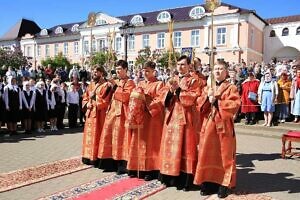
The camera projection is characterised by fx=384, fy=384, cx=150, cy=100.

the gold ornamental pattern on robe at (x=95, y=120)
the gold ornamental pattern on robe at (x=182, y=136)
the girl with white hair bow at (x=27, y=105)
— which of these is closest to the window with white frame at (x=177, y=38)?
the girl with white hair bow at (x=27, y=105)

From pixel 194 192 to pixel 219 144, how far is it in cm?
90

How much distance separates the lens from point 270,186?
6371mm

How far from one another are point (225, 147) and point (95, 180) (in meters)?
2.39

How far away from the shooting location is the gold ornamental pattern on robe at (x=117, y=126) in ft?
23.4

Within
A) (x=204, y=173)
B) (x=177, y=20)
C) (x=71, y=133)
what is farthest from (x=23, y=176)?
(x=177, y=20)

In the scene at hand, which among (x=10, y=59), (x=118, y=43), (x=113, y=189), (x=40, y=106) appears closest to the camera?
(x=113, y=189)

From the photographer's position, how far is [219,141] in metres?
5.73

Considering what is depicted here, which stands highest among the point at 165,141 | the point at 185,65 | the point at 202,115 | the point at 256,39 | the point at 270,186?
the point at 256,39

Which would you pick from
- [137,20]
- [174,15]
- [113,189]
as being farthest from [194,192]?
[137,20]

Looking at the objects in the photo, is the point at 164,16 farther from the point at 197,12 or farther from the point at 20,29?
the point at 20,29

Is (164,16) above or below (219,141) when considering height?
above

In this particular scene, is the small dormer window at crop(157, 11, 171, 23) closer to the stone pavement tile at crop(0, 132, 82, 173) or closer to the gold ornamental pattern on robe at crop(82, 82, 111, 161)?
the stone pavement tile at crop(0, 132, 82, 173)

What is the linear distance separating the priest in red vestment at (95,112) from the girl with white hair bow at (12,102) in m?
5.59

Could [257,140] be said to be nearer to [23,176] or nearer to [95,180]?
[95,180]
